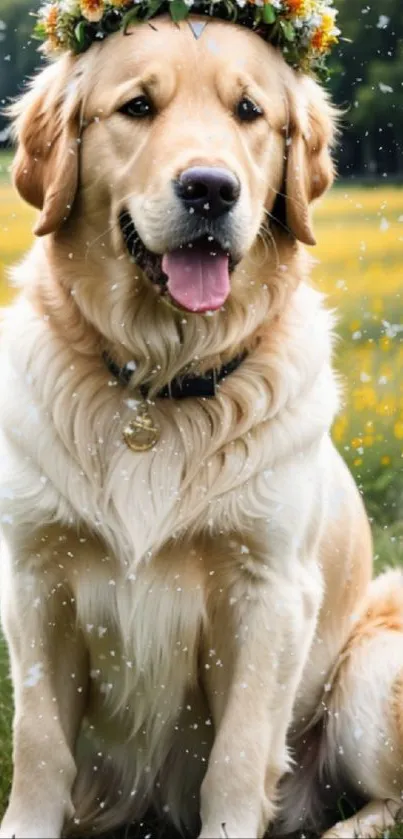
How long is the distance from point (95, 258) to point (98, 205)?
0.43 ft

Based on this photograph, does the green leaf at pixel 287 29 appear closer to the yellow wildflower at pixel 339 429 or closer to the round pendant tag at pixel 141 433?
the round pendant tag at pixel 141 433

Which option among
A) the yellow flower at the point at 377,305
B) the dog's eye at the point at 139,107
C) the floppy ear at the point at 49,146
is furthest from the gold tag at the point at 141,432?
the yellow flower at the point at 377,305

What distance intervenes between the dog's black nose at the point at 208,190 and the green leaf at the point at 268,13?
530 mm

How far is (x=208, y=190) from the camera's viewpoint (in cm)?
335

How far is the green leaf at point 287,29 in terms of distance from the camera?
366cm

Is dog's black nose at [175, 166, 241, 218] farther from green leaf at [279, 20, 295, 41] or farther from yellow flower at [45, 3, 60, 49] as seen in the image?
yellow flower at [45, 3, 60, 49]

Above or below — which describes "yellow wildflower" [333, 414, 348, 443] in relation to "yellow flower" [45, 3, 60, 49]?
below

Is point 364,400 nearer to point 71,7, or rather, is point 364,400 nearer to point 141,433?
point 141,433

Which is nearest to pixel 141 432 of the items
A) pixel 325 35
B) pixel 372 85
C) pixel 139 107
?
pixel 139 107

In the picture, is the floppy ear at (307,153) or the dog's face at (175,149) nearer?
the dog's face at (175,149)

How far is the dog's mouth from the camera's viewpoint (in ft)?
11.4

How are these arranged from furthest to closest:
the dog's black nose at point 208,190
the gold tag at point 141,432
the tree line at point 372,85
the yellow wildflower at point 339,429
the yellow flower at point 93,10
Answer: the tree line at point 372,85
the yellow wildflower at point 339,429
the gold tag at point 141,432
the yellow flower at point 93,10
the dog's black nose at point 208,190

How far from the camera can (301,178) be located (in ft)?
12.3

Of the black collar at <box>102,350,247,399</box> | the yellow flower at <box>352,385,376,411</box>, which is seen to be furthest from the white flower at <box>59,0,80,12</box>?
the yellow flower at <box>352,385,376,411</box>
